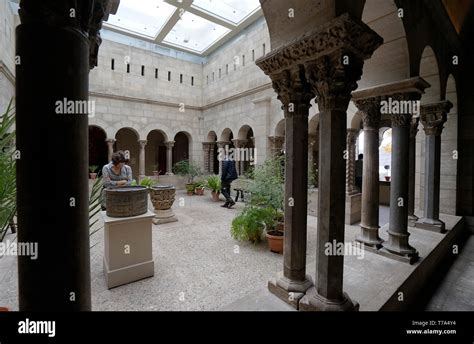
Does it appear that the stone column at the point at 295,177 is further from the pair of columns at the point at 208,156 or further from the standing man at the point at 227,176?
the pair of columns at the point at 208,156

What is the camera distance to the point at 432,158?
14.8 ft

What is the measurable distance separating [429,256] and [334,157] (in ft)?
8.88

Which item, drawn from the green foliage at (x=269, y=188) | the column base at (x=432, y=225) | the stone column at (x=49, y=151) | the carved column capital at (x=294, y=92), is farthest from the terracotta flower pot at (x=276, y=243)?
the stone column at (x=49, y=151)

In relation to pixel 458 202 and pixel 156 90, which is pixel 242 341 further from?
pixel 156 90

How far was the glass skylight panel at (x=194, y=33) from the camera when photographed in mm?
9037

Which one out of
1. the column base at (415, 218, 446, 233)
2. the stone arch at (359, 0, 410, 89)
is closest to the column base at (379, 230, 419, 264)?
the column base at (415, 218, 446, 233)

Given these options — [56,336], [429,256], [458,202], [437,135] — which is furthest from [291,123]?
[458,202]

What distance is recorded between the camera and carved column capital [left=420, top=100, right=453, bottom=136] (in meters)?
4.27

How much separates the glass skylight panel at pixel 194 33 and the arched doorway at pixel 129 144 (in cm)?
535

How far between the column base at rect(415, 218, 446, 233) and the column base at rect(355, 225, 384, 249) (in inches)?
67.5

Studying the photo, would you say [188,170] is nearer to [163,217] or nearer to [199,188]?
[199,188]

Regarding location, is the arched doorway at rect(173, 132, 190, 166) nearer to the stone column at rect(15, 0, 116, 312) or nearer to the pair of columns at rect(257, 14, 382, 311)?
the pair of columns at rect(257, 14, 382, 311)

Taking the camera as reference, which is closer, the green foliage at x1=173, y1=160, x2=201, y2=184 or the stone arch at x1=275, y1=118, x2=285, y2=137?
the stone arch at x1=275, y1=118, x2=285, y2=137

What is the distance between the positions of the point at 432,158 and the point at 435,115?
792mm
